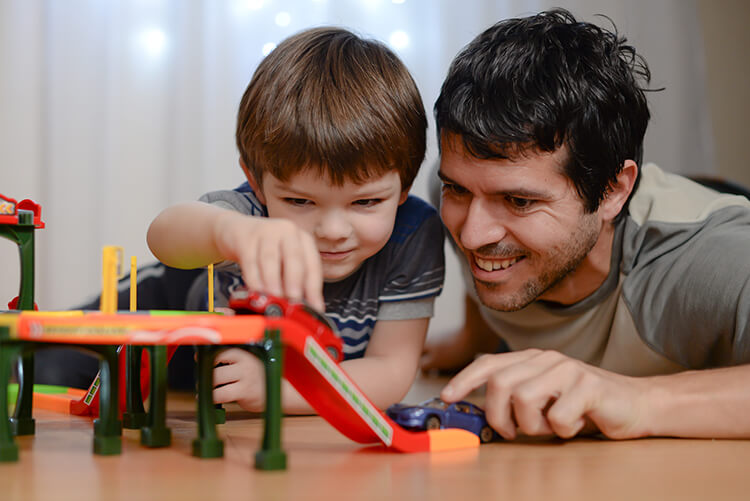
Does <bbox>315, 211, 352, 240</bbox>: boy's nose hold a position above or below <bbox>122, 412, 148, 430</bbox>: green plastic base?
above

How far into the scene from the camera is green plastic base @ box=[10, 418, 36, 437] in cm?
82

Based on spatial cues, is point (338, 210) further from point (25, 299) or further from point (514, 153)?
point (25, 299)

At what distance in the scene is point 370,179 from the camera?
1.08 meters

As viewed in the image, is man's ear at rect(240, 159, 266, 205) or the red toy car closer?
the red toy car

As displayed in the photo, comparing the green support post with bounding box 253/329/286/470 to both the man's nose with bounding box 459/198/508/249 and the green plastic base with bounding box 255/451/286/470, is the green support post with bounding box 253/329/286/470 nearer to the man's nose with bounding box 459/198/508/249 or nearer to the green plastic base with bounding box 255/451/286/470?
the green plastic base with bounding box 255/451/286/470

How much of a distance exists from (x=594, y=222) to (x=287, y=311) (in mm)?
705

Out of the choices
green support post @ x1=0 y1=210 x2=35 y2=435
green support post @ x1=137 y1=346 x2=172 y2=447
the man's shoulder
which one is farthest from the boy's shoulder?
the man's shoulder

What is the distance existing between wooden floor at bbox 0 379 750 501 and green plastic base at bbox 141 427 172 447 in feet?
0.05

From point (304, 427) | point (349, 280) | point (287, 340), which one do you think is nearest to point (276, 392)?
point (287, 340)

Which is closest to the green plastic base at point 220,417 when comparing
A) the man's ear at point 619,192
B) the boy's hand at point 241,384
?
the boy's hand at point 241,384

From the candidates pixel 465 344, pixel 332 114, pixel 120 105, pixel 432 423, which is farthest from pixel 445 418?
pixel 120 105

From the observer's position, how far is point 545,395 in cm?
83

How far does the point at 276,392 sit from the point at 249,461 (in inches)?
3.8

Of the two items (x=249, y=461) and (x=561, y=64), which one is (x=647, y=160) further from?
(x=249, y=461)
